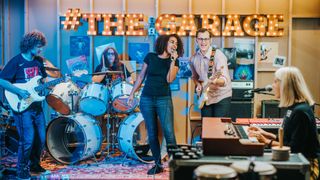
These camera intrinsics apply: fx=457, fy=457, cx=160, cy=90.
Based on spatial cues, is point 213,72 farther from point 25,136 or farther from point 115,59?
point 25,136

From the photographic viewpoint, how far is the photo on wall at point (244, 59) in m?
7.04

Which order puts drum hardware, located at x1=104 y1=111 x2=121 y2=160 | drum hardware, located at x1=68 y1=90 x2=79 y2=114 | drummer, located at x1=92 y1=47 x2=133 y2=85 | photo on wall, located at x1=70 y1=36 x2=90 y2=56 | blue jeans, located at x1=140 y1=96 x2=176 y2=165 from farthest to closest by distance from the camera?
photo on wall, located at x1=70 y1=36 x2=90 y2=56
drummer, located at x1=92 y1=47 x2=133 y2=85
drum hardware, located at x1=104 y1=111 x2=121 y2=160
drum hardware, located at x1=68 y1=90 x2=79 y2=114
blue jeans, located at x1=140 y1=96 x2=176 y2=165

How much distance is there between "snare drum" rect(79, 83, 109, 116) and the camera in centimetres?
588

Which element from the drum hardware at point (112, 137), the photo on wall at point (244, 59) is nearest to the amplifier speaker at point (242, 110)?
the photo on wall at point (244, 59)

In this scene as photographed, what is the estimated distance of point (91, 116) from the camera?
6.09 metres

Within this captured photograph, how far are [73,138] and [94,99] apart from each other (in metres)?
1.10

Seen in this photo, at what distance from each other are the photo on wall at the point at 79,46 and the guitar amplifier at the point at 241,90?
2318mm

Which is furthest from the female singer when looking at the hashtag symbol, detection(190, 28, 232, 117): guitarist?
the hashtag symbol

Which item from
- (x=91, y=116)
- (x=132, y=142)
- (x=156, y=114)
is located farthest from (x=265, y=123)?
Result: (x=91, y=116)

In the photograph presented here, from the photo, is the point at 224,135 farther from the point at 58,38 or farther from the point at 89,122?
the point at 58,38

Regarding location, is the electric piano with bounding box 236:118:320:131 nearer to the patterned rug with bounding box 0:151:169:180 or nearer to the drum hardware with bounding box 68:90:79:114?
the patterned rug with bounding box 0:151:169:180

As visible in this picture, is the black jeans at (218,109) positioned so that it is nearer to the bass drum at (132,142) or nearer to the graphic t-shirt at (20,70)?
the bass drum at (132,142)

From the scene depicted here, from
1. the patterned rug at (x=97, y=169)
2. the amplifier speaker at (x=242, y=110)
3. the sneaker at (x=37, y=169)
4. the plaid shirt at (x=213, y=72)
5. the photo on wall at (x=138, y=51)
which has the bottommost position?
the patterned rug at (x=97, y=169)

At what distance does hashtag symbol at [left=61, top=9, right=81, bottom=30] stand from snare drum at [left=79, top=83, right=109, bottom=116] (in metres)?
1.38
